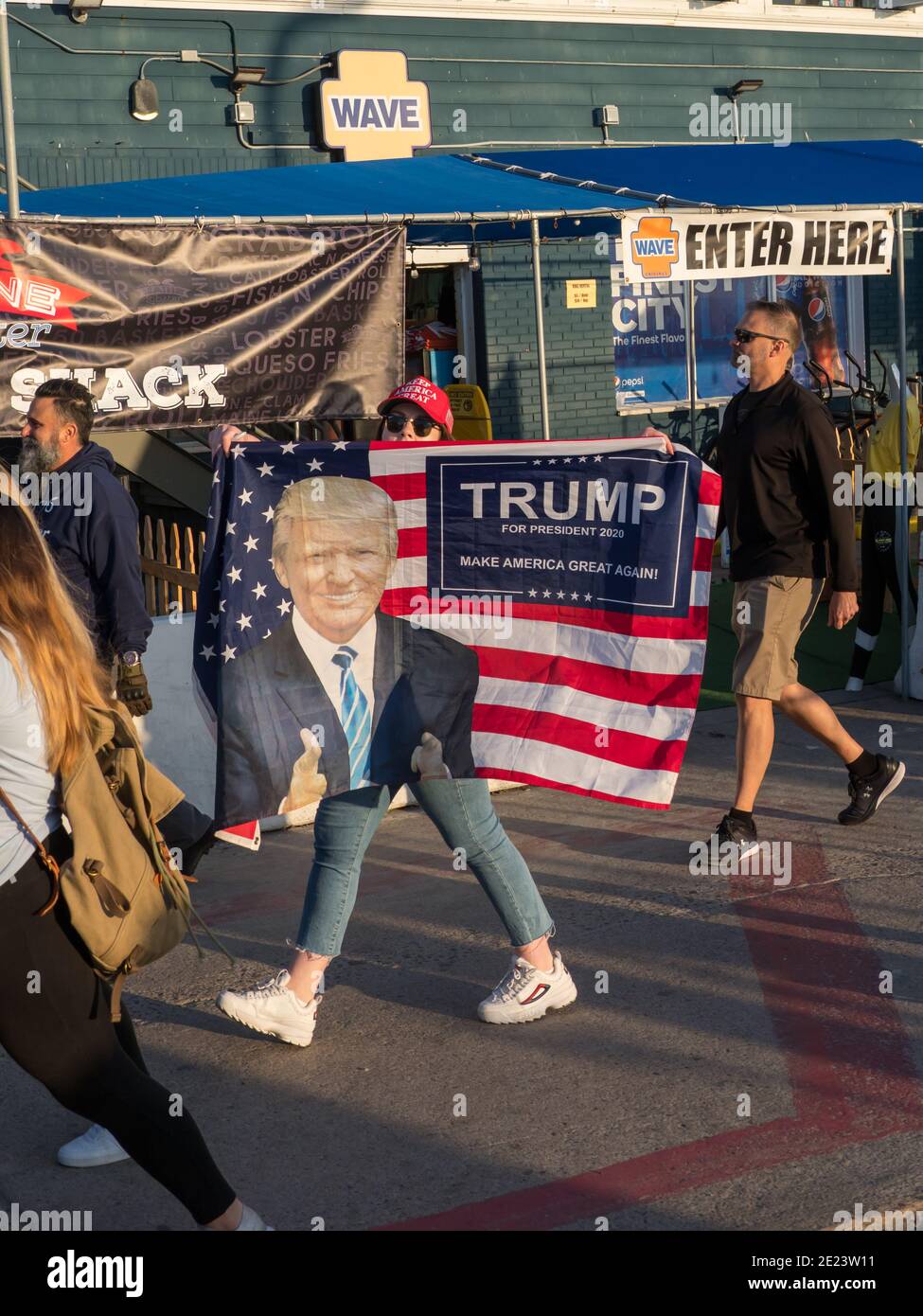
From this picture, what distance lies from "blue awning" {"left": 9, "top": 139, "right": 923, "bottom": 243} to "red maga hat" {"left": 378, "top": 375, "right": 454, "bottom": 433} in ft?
9.15

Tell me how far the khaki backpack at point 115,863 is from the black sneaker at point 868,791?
152 inches

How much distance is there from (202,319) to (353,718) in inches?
141

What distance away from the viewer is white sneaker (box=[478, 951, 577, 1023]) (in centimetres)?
483

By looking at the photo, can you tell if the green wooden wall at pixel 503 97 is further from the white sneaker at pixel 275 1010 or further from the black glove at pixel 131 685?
the white sneaker at pixel 275 1010

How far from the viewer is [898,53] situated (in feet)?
54.0

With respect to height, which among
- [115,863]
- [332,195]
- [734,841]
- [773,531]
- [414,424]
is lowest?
[734,841]

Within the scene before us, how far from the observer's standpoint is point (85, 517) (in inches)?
221

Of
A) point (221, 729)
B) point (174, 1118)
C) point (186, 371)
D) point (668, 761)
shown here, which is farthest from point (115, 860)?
point (186, 371)

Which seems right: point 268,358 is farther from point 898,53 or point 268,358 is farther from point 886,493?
point 898,53

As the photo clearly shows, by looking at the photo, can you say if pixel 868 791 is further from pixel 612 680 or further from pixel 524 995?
pixel 524 995

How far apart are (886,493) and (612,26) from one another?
293 inches

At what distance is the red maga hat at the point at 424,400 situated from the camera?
511cm

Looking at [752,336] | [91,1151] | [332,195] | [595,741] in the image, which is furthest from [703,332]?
[91,1151]

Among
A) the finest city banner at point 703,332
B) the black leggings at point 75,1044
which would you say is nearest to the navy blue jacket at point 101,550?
the black leggings at point 75,1044
